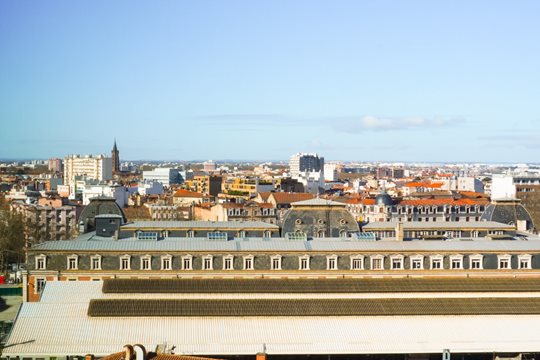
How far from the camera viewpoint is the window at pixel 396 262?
244ft

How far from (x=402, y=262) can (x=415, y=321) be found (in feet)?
35.5

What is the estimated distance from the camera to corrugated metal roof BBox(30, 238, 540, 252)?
73.1 m

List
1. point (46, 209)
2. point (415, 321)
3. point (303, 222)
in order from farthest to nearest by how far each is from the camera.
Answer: point (46, 209)
point (303, 222)
point (415, 321)

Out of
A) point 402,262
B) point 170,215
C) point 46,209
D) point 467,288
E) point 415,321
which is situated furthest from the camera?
point 170,215

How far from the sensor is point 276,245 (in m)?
74.6

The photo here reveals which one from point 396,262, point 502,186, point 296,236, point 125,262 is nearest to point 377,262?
point 396,262

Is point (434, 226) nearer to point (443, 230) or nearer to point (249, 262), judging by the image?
point (443, 230)

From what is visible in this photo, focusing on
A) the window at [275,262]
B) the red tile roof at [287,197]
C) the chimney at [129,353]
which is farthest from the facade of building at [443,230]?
the red tile roof at [287,197]

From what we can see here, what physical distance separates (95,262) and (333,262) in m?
20.2

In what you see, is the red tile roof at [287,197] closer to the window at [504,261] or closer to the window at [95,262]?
the window at [504,261]

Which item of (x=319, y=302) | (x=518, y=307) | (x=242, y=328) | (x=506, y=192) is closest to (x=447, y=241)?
(x=518, y=307)

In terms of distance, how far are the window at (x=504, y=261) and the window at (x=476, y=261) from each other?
171cm

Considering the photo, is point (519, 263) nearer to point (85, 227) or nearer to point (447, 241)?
point (447, 241)

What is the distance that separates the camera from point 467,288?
229ft
